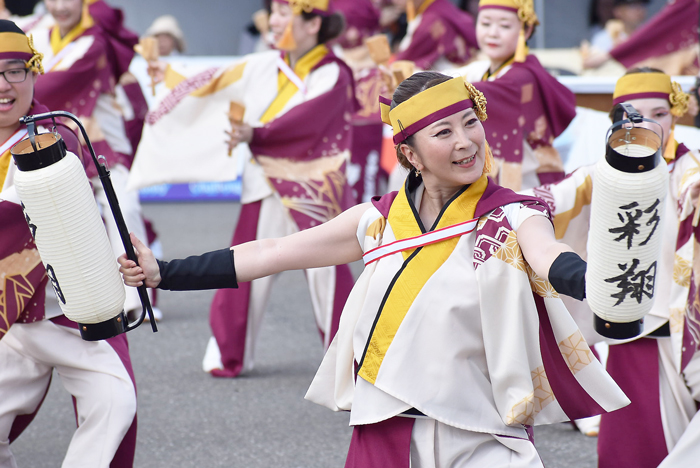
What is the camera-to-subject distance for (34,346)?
2.83 metres

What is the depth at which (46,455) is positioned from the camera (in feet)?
12.1

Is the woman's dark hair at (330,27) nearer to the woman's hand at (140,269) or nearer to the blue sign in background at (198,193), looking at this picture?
the woman's hand at (140,269)

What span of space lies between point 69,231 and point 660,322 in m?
1.89

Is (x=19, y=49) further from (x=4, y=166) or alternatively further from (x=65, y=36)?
(x=65, y=36)

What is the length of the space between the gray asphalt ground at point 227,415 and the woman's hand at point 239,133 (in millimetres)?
1193

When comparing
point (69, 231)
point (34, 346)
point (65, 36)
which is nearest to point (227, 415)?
point (34, 346)

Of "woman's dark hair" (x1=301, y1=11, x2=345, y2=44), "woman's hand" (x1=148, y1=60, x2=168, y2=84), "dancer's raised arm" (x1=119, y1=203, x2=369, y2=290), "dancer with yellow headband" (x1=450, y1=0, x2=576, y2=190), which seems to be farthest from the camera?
"woman's hand" (x1=148, y1=60, x2=168, y2=84)

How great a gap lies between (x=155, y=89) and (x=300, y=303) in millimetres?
1893

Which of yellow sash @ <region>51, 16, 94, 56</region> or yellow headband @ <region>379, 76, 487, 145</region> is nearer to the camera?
yellow headband @ <region>379, 76, 487, 145</region>

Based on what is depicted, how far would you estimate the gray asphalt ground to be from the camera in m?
3.68

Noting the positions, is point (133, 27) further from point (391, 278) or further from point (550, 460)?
point (391, 278)

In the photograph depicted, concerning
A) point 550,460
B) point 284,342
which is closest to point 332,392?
point 550,460

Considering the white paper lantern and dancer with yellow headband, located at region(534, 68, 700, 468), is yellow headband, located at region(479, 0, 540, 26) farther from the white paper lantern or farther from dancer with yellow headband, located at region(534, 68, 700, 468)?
the white paper lantern

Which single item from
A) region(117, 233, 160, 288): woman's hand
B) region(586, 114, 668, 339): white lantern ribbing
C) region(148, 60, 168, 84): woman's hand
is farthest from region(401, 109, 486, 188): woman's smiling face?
region(148, 60, 168, 84): woman's hand
